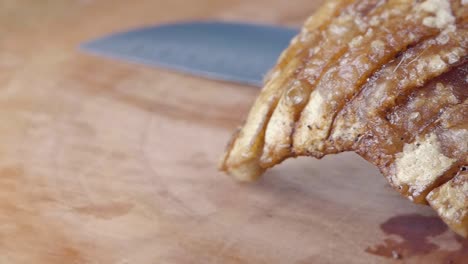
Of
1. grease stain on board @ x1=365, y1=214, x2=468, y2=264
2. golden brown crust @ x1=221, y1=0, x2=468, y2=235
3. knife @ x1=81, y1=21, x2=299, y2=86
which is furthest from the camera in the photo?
knife @ x1=81, y1=21, x2=299, y2=86

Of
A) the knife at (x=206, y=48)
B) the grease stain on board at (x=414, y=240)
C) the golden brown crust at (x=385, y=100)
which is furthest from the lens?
the knife at (x=206, y=48)

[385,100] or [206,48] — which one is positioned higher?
[385,100]

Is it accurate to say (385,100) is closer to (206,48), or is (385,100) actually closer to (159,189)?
(159,189)

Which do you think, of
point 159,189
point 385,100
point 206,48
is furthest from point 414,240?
point 206,48

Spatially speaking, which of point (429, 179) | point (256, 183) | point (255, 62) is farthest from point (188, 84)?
point (429, 179)

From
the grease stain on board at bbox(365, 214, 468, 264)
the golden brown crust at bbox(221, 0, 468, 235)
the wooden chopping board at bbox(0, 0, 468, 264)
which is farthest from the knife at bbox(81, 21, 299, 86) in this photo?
the grease stain on board at bbox(365, 214, 468, 264)

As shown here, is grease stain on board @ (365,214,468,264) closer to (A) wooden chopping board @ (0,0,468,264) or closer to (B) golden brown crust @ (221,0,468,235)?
(A) wooden chopping board @ (0,0,468,264)

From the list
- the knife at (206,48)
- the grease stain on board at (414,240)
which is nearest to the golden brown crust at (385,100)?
the grease stain on board at (414,240)

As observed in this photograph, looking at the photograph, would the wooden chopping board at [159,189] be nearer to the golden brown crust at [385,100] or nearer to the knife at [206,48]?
the knife at [206,48]
